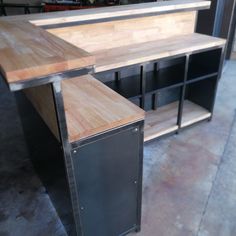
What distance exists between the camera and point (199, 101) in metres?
2.66

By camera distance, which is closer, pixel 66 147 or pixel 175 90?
pixel 66 147

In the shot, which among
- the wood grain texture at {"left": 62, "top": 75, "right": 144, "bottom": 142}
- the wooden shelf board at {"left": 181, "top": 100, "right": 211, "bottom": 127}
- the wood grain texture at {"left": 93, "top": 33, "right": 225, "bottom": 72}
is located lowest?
the wooden shelf board at {"left": 181, "top": 100, "right": 211, "bottom": 127}

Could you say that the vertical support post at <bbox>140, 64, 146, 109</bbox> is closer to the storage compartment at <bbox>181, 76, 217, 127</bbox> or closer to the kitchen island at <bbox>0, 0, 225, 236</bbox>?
the kitchen island at <bbox>0, 0, 225, 236</bbox>

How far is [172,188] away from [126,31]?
122 centimetres

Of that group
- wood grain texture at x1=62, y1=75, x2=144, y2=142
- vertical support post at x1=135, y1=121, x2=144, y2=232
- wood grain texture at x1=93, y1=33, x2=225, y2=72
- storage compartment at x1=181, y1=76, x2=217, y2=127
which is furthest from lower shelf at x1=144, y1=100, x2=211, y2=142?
wood grain texture at x1=62, y1=75, x2=144, y2=142

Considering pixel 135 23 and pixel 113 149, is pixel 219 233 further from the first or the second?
pixel 135 23

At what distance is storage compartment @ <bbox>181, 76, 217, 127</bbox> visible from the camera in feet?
8.01

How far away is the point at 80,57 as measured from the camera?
0.82 meters

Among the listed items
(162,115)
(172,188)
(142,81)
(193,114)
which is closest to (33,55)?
(142,81)

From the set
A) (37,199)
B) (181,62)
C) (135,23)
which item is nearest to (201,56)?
(181,62)

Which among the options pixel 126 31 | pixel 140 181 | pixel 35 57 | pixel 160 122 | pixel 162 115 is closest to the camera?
pixel 35 57

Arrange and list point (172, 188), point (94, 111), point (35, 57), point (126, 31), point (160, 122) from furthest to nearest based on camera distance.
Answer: point (160, 122), point (126, 31), point (172, 188), point (94, 111), point (35, 57)

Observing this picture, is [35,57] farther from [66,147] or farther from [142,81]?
[142,81]

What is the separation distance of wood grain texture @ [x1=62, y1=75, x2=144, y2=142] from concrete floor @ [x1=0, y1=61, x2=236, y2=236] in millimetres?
795
